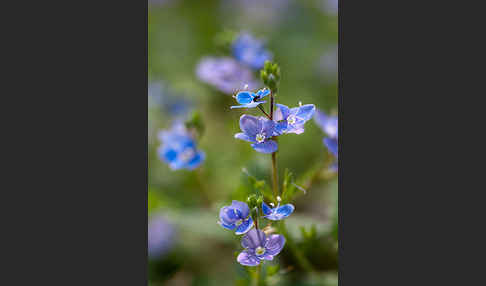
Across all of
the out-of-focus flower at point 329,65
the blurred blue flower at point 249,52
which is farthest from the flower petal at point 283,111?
the out-of-focus flower at point 329,65

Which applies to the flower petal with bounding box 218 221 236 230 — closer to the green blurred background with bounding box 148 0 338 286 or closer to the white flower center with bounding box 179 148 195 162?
the green blurred background with bounding box 148 0 338 286

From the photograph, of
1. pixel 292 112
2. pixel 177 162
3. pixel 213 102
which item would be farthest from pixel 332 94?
pixel 292 112

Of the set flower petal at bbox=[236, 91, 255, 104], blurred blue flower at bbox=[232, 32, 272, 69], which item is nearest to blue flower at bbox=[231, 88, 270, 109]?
flower petal at bbox=[236, 91, 255, 104]

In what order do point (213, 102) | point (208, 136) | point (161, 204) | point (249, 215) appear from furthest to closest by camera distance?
point (213, 102), point (208, 136), point (161, 204), point (249, 215)

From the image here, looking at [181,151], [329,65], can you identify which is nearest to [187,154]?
[181,151]

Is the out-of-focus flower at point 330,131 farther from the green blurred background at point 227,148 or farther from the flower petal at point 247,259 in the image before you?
the flower petal at point 247,259

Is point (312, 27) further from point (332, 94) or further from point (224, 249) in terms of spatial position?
point (224, 249)
